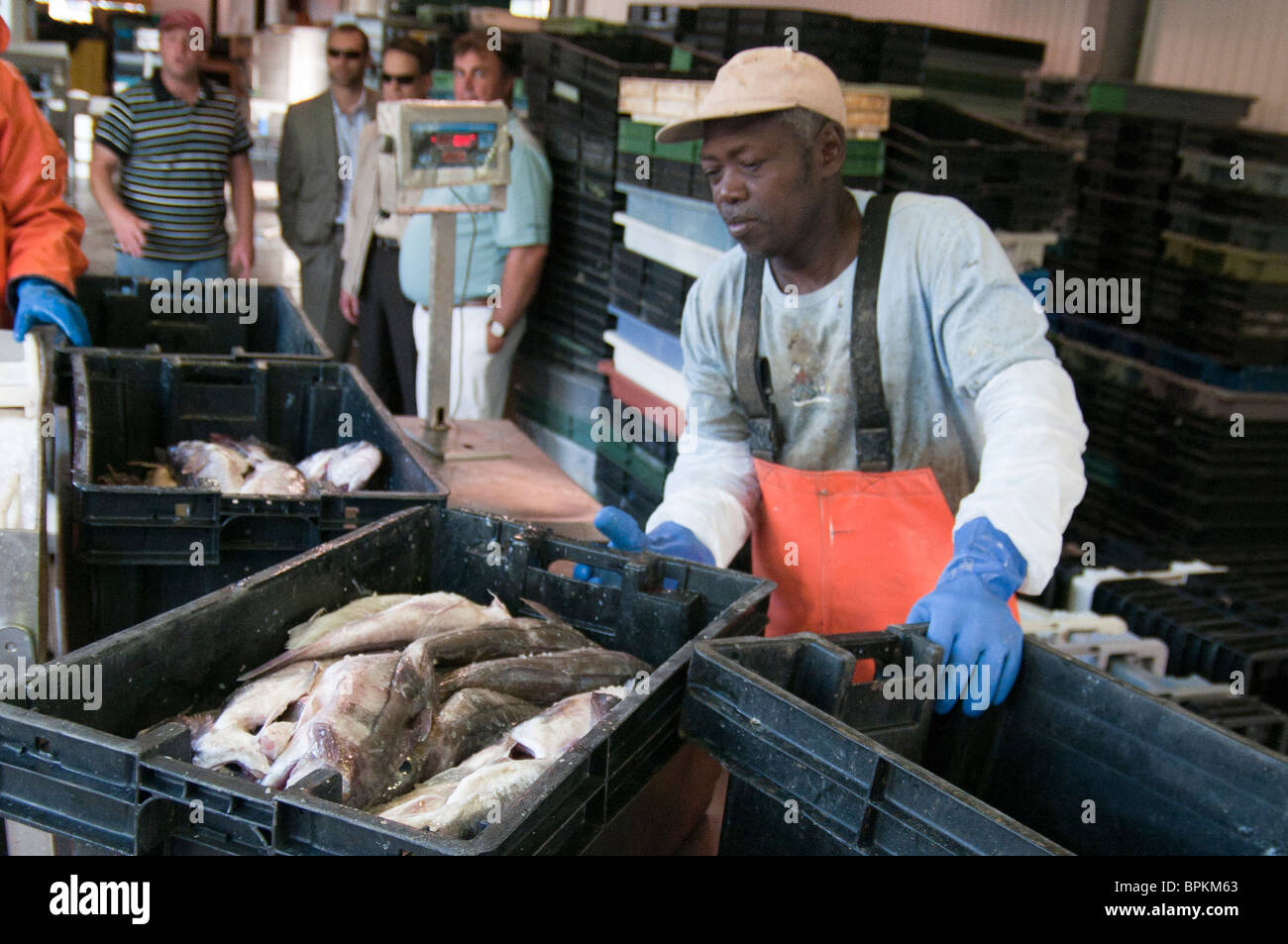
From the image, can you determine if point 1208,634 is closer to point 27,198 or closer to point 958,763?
point 958,763

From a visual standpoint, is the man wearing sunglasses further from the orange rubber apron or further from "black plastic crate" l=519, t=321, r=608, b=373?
the orange rubber apron

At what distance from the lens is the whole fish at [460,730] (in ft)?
6.12

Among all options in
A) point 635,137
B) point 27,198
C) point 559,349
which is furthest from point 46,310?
point 559,349

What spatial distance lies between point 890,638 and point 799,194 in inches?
38.9

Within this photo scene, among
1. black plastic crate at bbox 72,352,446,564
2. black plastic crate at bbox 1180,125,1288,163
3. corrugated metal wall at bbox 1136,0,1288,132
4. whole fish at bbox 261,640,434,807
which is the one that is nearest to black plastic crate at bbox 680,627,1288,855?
whole fish at bbox 261,640,434,807

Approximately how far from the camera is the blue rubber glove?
3.24 metres

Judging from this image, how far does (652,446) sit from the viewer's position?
16.3 ft

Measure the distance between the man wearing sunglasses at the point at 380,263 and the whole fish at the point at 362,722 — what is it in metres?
4.18

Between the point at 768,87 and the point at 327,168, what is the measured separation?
4622 millimetres

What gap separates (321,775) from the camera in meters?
1.50

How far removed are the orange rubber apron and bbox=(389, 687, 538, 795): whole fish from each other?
0.72m

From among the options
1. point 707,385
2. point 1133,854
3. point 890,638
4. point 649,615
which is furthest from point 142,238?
point 1133,854

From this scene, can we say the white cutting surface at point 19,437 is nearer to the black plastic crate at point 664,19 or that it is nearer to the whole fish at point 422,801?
the whole fish at point 422,801
